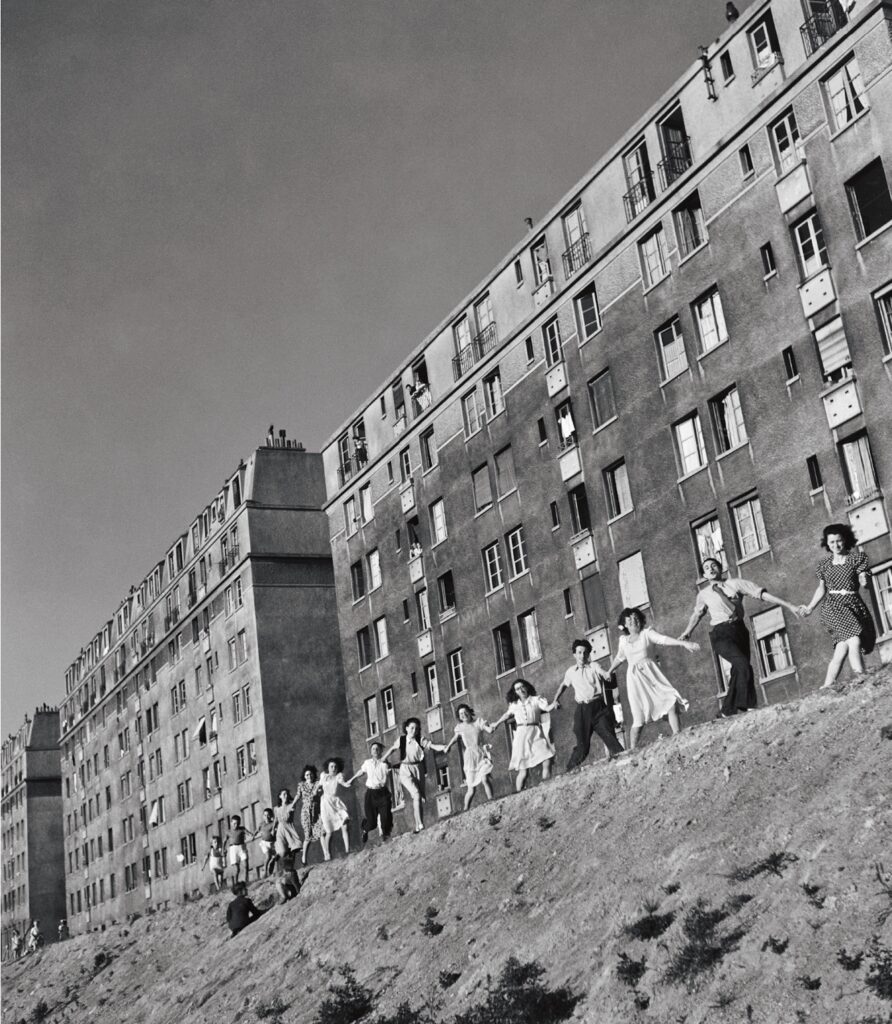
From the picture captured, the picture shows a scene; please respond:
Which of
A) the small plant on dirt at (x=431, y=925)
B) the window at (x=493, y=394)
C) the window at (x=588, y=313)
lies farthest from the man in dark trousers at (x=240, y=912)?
the window at (x=493, y=394)

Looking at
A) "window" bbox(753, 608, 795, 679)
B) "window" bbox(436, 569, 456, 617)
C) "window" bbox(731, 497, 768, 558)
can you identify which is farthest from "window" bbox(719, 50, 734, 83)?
"window" bbox(436, 569, 456, 617)

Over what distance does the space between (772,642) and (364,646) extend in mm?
21837

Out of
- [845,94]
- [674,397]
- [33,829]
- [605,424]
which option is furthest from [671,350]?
[33,829]

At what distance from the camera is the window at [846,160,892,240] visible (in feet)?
97.5

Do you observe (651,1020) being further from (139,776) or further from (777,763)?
(139,776)

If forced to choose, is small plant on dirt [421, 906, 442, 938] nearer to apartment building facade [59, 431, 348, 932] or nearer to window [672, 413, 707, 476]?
window [672, 413, 707, 476]

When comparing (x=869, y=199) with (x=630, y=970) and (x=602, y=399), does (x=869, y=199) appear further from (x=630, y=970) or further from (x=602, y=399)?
(x=630, y=970)

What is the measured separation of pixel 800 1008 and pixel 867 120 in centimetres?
2273

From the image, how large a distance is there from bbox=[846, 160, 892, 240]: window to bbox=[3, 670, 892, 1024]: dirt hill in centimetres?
1487

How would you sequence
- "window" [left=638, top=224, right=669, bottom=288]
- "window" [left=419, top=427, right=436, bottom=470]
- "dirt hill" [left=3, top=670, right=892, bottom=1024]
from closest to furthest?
"dirt hill" [left=3, top=670, right=892, bottom=1024]
"window" [left=638, top=224, right=669, bottom=288]
"window" [left=419, top=427, right=436, bottom=470]

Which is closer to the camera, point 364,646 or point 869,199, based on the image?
point 869,199

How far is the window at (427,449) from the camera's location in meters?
46.8

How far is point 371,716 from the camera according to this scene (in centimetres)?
4956

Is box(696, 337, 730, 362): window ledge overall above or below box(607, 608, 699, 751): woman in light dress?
above
